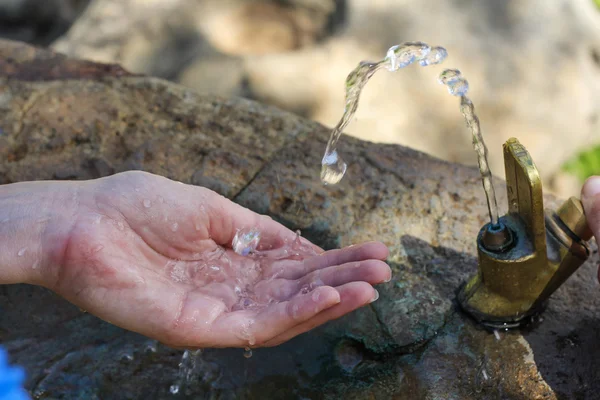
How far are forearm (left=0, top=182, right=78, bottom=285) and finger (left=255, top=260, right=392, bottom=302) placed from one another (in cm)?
51

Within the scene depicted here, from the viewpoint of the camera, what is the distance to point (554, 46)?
369 cm

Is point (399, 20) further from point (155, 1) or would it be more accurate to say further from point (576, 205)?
point (576, 205)

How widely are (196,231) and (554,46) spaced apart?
2805 millimetres

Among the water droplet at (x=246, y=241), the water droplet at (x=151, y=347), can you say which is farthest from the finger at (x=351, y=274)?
the water droplet at (x=151, y=347)

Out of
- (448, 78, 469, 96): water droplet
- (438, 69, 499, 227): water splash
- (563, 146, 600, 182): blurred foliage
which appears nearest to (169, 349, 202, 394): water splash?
(438, 69, 499, 227): water splash

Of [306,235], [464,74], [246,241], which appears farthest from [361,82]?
[464,74]

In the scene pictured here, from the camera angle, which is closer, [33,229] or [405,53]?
[33,229]

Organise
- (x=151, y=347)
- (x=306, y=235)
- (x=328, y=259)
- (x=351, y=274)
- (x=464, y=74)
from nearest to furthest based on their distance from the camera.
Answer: (x=351, y=274) < (x=328, y=259) < (x=151, y=347) < (x=306, y=235) < (x=464, y=74)

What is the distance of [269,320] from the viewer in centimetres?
143

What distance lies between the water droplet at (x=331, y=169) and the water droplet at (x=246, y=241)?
1.17ft

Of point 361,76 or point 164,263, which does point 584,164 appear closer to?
point 361,76

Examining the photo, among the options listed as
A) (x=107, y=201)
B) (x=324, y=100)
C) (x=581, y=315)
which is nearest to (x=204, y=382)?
(x=107, y=201)

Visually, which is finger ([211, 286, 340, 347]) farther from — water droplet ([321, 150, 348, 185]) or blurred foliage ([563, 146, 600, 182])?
blurred foliage ([563, 146, 600, 182])

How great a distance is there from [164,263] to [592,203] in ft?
3.51
